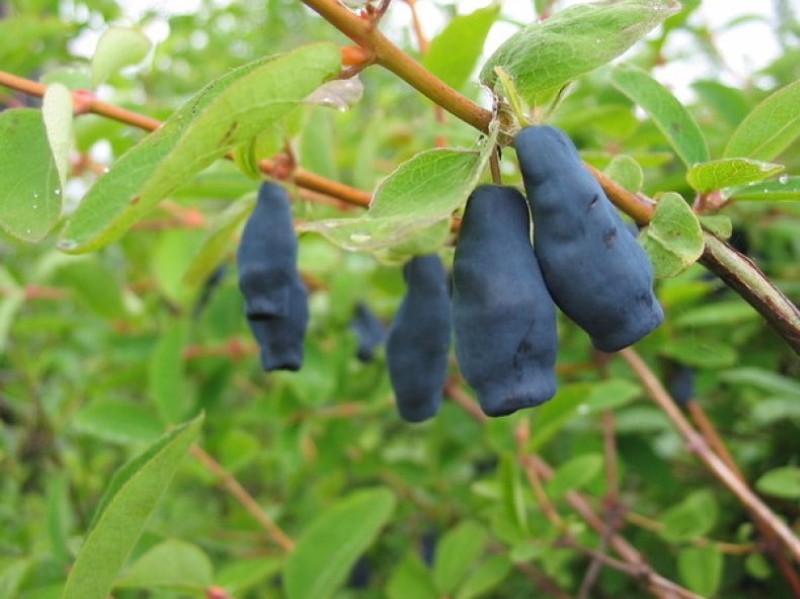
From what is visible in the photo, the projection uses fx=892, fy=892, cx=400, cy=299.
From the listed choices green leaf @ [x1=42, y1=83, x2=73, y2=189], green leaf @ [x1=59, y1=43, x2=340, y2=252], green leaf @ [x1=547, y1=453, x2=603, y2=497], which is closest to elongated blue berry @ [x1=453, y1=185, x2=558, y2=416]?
Answer: green leaf @ [x1=59, y1=43, x2=340, y2=252]

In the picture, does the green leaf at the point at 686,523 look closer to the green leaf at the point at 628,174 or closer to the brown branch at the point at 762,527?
the brown branch at the point at 762,527

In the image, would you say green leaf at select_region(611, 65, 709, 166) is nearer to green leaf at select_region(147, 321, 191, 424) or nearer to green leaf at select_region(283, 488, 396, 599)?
green leaf at select_region(283, 488, 396, 599)

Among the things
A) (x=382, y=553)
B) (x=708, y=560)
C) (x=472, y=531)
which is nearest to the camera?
(x=708, y=560)

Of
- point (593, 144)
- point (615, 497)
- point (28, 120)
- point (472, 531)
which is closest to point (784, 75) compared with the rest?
point (593, 144)

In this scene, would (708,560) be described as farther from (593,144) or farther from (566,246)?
(566,246)

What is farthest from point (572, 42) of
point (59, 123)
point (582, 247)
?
point (59, 123)

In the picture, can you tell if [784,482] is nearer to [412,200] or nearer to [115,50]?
[412,200]

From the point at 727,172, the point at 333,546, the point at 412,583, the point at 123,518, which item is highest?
the point at 727,172
